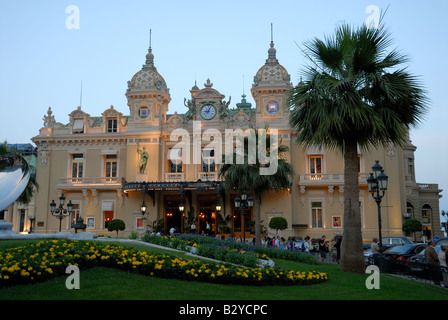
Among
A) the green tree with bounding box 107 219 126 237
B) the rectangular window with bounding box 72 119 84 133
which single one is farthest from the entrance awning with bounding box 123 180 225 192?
the rectangular window with bounding box 72 119 84 133

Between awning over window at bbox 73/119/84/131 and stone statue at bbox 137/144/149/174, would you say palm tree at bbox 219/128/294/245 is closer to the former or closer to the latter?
stone statue at bbox 137/144/149/174

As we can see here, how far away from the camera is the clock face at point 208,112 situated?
1572 inches

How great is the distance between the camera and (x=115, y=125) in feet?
139

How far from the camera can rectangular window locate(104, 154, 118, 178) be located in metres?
41.8

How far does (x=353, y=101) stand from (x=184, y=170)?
84.0ft

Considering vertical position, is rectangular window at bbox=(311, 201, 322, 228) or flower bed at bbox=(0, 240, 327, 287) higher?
rectangular window at bbox=(311, 201, 322, 228)

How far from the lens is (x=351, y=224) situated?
51.8 ft

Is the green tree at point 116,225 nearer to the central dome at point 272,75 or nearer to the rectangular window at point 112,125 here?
the rectangular window at point 112,125

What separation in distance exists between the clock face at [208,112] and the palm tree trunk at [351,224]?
80.0 ft

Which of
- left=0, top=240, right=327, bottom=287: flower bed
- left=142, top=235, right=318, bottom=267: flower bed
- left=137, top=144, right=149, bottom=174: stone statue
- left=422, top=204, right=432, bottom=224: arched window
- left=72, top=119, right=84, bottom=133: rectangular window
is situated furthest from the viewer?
left=422, top=204, right=432, bottom=224: arched window

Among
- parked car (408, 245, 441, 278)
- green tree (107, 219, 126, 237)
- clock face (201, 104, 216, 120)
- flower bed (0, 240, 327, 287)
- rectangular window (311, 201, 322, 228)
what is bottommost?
parked car (408, 245, 441, 278)

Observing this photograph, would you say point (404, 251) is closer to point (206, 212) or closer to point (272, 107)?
point (272, 107)

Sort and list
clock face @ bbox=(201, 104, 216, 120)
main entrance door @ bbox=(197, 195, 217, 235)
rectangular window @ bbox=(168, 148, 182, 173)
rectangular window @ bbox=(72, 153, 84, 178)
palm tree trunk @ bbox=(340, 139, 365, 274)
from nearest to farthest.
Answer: palm tree trunk @ bbox=(340, 139, 365, 274) → rectangular window @ bbox=(168, 148, 182, 173) → clock face @ bbox=(201, 104, 216, 120) → main entrance door @ bbox=(197, 195, 217, 235) → rectangular window @ bbox=(72, 153, 84, 178)
